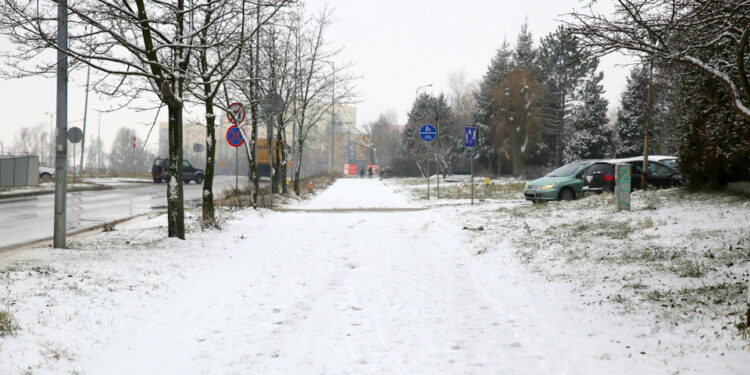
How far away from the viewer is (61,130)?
28.8 ft

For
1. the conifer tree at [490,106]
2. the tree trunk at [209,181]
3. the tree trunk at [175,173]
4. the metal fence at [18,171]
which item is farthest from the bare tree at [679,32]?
the conifer tree at [490,106]

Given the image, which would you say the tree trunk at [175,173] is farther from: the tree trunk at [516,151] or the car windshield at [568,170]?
the tree trunk at [516,151]

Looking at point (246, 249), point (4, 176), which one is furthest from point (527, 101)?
point (246, 249)

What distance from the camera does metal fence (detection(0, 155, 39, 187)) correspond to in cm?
2841

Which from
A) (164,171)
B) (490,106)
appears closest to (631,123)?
(490,106)

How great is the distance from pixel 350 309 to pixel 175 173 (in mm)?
5670

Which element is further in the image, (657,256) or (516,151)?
A: (516,151)

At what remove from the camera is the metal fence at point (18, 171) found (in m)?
28.4

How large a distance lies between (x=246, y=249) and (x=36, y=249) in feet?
11.0

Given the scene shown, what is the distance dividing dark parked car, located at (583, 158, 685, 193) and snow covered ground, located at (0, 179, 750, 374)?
652 cm

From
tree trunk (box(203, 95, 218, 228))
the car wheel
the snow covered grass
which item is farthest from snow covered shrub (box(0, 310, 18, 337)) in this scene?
the car wheel

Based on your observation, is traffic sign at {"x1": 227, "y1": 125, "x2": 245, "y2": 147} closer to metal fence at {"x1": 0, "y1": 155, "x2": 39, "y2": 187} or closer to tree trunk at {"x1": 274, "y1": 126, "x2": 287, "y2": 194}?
tree trunk at {"x1": 274, "y1": 126, "x2": 287, "y2": 194}

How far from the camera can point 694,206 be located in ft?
35.0

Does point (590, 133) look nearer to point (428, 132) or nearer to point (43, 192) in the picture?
point (428, 132)
